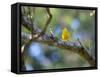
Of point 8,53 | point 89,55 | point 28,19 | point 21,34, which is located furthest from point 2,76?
point 89,55

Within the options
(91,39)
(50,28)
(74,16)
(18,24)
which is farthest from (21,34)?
(91,39)

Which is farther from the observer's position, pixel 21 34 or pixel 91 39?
pixel 91 39

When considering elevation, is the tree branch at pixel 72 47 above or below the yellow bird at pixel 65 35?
below

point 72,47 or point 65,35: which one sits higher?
point 65,35

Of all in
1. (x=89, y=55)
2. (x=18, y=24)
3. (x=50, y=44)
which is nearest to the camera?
(x=18, y=24)

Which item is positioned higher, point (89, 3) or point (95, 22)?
point (89, 3)

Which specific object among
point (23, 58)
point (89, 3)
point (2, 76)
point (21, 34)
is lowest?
point (2, 76)

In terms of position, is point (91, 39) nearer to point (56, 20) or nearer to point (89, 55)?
point (89, 55)

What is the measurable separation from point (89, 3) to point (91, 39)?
1.36ft

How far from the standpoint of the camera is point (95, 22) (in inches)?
119

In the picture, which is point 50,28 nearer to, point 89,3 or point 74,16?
point 74,16

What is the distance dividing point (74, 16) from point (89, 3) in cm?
27

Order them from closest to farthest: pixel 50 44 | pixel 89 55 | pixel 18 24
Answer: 1. pixel 18 24
2. pixel 50 44
3. pixel 89 55

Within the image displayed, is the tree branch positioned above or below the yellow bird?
below
